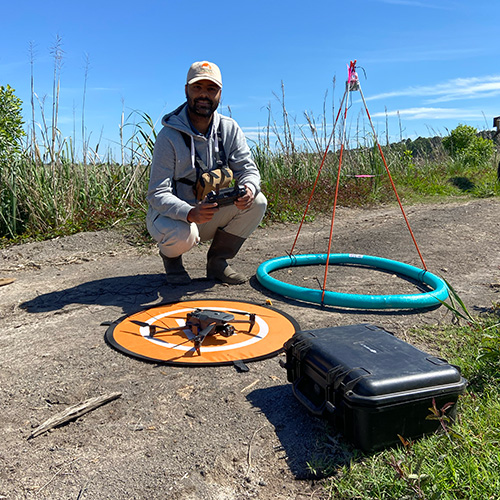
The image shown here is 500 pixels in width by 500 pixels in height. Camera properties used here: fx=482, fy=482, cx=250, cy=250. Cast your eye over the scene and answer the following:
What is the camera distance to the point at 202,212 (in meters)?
3.24

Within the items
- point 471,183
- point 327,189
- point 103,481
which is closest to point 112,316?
point 103,481

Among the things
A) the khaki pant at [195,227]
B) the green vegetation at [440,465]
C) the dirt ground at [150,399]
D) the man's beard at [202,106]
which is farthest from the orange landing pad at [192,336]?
the man's beard at [202,106]

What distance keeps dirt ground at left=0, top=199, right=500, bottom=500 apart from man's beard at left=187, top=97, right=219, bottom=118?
130cm

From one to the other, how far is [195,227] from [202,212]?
1.04 feet

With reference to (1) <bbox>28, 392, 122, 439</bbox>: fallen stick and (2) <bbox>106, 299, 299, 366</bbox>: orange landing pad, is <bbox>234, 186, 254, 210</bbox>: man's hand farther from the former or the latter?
(1) <bbox>28, 392, 122, 439</bbox>: fallen stick

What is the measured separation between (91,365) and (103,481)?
0.89m

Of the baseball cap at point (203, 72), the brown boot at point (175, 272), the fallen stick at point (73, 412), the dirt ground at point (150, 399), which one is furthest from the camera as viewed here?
the brown boot at point (175, 272)

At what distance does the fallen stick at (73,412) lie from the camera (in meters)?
1.89

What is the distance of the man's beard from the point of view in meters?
3.43

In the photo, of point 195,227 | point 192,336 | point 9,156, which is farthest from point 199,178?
point 9,156

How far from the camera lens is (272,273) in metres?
4.27

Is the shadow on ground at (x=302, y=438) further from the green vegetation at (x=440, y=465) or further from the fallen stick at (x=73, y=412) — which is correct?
the fallen stick at (x=73, y=412)

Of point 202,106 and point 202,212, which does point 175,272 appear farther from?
point 202,106

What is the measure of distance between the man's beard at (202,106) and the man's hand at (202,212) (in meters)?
0.71
